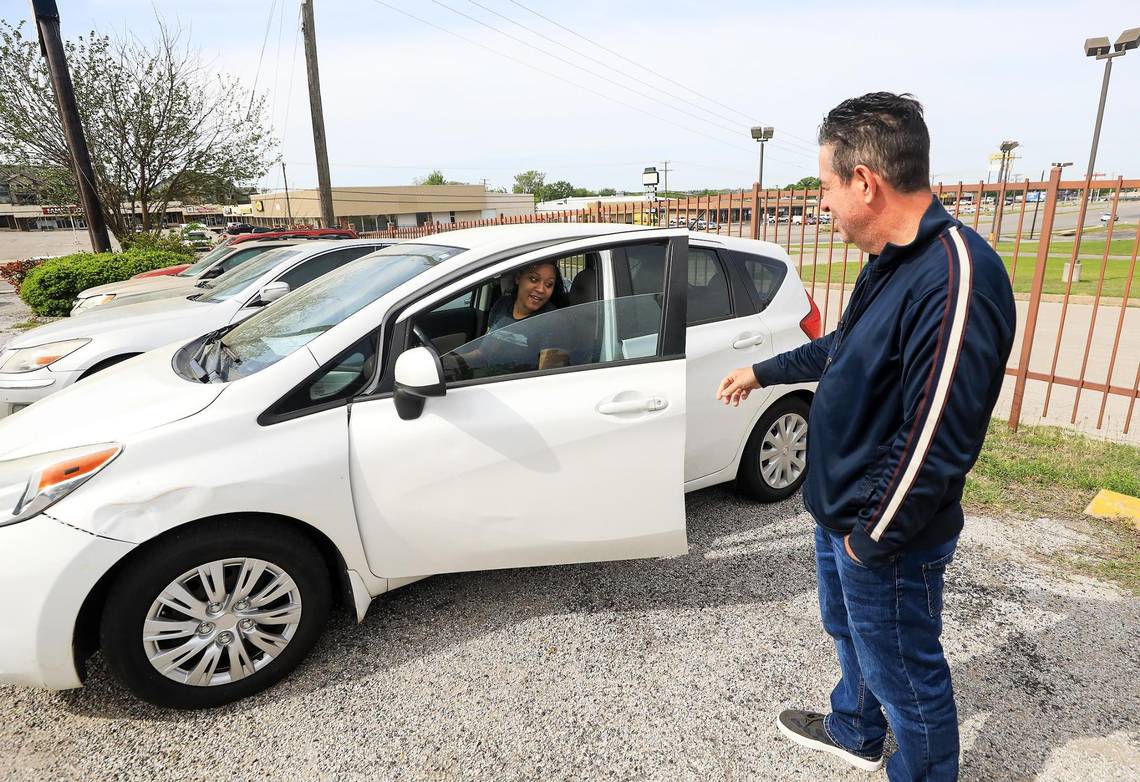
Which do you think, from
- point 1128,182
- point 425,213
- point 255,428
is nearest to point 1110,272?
point 1128,182

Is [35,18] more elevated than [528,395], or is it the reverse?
[35,18]

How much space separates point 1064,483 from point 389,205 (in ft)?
221

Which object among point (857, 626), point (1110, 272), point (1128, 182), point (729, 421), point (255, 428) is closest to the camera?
point (857, 626)

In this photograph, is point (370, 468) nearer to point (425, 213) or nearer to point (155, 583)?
point (155, 583)

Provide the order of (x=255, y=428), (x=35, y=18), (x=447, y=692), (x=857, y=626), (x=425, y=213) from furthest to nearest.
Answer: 1. (x=425, y=213)
2. (x=35, y=18)
3. (x=447, y=692)
4. (x=255, y=428)
5. (x=857, y=626)

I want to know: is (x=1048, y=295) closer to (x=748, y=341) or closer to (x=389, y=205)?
(x=748, y=341)

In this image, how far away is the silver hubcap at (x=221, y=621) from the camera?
225 centimetres

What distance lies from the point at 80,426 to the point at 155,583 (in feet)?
2.07

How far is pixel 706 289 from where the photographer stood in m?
3.45

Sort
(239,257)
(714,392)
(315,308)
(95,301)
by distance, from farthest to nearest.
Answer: (239,257) < (95,301) < (714,392) < (315,308)

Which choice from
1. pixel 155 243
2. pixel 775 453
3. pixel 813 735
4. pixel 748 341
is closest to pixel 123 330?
pixel 748 341

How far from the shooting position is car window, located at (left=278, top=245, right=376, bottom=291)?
6.38 metres

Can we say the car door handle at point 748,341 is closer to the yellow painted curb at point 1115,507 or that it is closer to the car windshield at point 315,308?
the car windshield at point 315,308

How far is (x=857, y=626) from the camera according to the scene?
1.70 m
